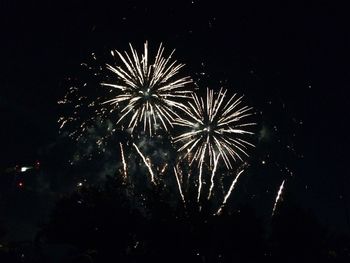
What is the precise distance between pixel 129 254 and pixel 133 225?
2.91 metres

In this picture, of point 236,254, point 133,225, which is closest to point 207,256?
point 236,254

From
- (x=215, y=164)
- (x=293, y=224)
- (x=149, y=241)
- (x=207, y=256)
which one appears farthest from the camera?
(x=293, y=224)

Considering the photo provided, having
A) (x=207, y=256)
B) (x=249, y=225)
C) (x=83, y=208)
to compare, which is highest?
(x=83, y=208)

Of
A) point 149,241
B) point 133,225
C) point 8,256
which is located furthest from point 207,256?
point 8,256

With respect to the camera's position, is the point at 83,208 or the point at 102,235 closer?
the point at 102,235

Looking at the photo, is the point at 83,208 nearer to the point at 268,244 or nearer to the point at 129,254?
the point at 129,254

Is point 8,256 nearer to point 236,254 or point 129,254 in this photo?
point 129,254

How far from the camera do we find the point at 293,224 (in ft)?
103

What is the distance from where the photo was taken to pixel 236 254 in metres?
26.4

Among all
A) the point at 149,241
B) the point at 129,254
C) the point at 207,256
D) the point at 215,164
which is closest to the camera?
the point at 215,164

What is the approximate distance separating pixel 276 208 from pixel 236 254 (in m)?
8.00

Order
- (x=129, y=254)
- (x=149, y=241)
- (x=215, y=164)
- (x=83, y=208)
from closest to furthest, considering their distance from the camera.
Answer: (x=215, y=164), (x=149, y=241), (x=129, y=254), (x=83, y=208)

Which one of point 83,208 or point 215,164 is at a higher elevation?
point 83,208

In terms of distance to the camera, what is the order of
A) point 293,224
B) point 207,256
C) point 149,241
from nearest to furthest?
point 207,256 < point 149,241 < point 293,224
